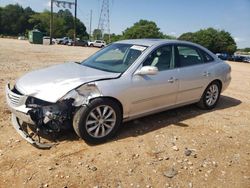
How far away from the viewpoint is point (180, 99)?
18.0 feet

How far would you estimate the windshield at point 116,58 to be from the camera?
481 cm

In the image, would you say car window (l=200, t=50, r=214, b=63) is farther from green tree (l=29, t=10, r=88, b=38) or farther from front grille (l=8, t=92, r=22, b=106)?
green tree (l=29, t=10, r=88, b=38)

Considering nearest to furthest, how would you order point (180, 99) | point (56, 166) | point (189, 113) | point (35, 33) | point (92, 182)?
1. point (92, 182)
2. point (56, 166)
3. point (180, 99)
4. point (189, 113)
5. point (35, 33)

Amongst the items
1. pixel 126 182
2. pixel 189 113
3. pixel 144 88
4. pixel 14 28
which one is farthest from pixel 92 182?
pixel 14 28

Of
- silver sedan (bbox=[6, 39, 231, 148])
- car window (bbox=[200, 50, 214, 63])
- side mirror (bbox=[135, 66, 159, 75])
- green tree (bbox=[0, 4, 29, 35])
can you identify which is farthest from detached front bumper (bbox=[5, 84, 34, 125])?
green tree (bbox=[0, 4, 29, 35])

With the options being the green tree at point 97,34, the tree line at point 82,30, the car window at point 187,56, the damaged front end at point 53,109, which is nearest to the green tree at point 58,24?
the tree line at point 82,30

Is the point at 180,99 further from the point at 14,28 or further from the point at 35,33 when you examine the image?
the point at 14,28

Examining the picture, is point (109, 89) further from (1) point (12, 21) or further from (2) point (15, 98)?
(1) point (12, 21)

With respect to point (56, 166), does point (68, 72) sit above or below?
above

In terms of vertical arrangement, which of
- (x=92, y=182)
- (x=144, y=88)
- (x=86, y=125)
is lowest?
(x=92, y=182)

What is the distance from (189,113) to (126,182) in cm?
302

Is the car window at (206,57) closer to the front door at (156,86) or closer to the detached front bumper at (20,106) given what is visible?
the front door at (156,86)

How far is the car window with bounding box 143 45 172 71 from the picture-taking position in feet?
16.2

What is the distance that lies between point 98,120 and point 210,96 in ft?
10.3
